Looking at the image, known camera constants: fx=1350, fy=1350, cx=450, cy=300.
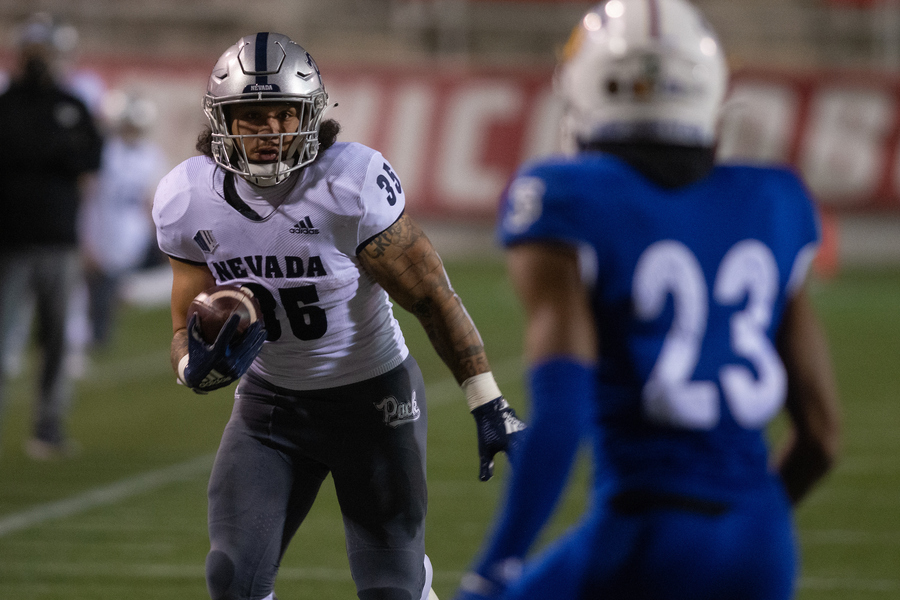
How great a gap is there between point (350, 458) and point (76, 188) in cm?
424

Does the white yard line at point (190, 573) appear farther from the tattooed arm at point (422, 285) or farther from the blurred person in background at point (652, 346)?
the blurred person in background at point (652, 346)

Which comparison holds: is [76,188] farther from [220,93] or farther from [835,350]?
[835,350]

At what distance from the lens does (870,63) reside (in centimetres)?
1831

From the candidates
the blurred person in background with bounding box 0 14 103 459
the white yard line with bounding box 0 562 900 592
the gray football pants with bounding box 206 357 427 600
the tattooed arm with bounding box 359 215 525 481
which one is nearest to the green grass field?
the white yard line with bounding box 0 562 900 592

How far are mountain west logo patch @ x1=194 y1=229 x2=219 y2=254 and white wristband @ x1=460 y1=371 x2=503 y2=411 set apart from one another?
2.19ft

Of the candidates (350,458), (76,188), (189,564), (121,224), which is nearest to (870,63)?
(121,224)

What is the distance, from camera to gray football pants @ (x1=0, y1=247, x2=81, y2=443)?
6.58 m

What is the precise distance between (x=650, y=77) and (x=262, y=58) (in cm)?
130

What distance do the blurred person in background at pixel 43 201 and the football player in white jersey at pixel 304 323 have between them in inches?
142

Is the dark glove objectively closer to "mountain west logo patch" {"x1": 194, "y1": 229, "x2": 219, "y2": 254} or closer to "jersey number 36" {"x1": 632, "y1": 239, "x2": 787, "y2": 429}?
"mountain west logo patch" {"x1": 194, "y1": 229, "x2": 219, "y2": 254}

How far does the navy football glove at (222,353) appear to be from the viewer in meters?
2.95

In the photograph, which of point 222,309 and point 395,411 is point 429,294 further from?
point 222,309

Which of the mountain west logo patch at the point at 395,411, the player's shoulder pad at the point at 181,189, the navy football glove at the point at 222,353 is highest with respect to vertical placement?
the player's shoulder pad at the point at 181,189

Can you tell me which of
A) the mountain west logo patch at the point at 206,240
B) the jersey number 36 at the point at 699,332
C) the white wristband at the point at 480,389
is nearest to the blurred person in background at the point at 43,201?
the mountain west logo patch at the point at 206,240
